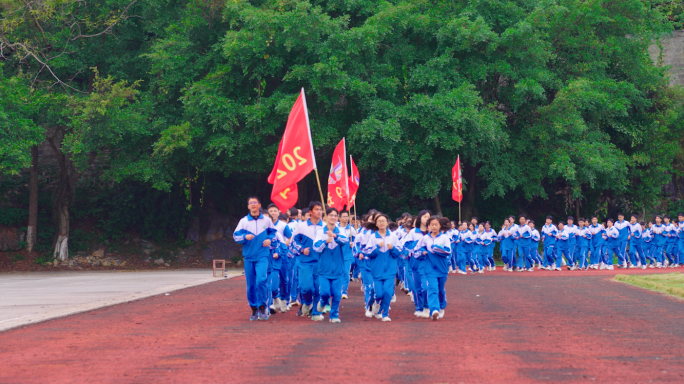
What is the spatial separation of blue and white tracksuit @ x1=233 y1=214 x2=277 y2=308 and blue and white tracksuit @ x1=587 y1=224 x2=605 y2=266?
60.2 feet

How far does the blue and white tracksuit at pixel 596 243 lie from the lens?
25781mm

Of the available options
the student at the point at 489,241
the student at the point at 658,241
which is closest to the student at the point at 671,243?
the student at the point at 658,241

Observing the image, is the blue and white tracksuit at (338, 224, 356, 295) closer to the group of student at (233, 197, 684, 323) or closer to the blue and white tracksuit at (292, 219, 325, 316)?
the group of student at (233, 197, 684, 323)

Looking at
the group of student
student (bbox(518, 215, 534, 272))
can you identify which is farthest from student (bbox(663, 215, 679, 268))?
the group of student

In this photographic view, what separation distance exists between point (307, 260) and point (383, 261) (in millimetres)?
1226

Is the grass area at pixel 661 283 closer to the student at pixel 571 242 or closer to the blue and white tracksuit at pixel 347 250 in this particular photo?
the blue and white tracksuit at pixel 347 250

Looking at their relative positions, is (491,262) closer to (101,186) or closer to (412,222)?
(412,222)

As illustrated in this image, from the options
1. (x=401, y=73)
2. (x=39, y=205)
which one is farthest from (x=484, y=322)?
(x=39, y=205)

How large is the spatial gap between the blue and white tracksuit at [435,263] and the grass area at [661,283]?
5.50 m

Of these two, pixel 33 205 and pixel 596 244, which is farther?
pixel 33 205

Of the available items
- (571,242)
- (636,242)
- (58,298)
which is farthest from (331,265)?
(636,242)

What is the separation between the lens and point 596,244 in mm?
26000

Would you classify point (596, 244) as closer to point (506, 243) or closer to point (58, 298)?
point (506, 243)

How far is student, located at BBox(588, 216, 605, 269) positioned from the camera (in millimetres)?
25797
